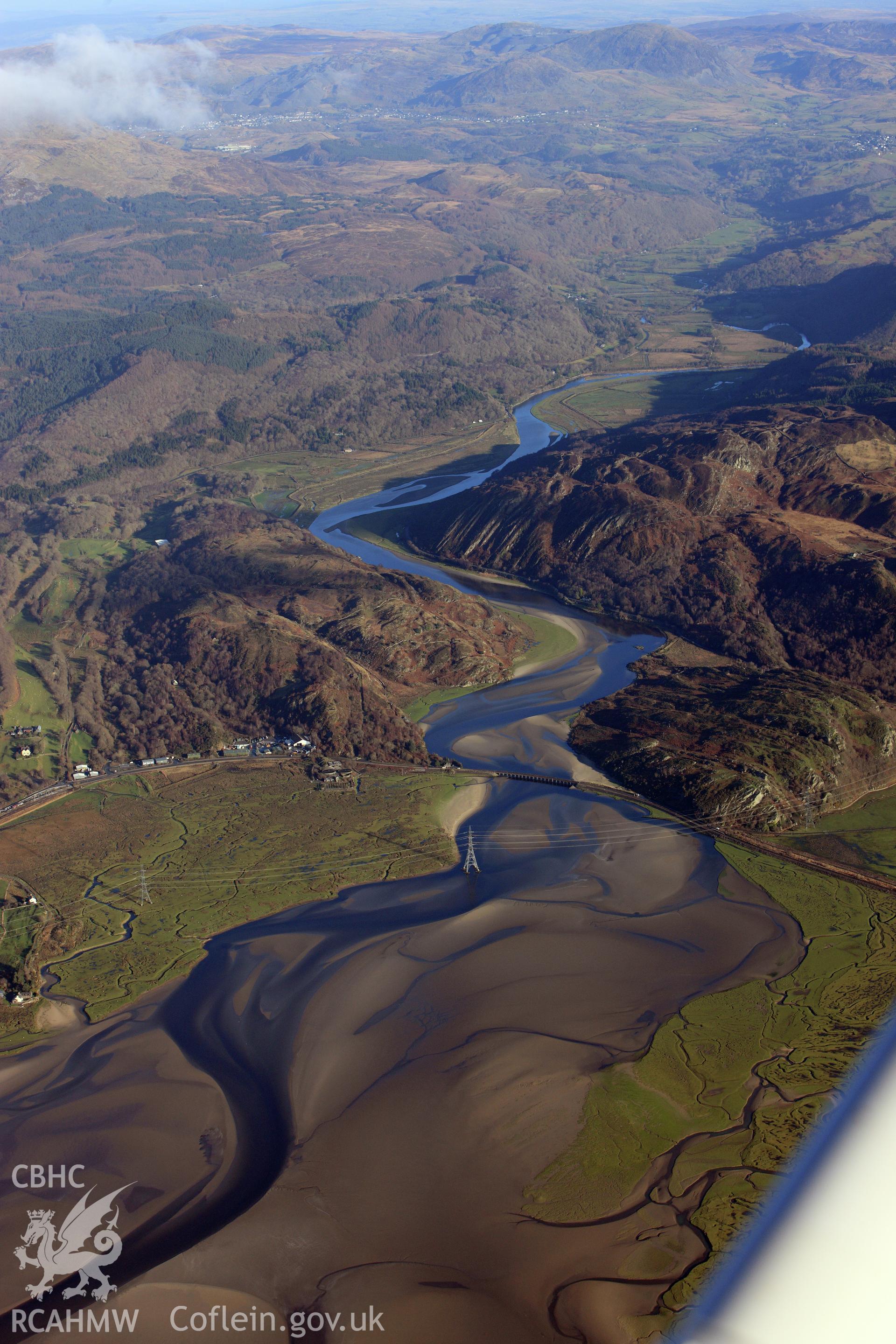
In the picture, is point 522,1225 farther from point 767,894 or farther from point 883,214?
point 883,214

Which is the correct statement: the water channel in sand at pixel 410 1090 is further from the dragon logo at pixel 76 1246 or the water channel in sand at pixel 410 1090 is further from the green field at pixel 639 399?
the green field at pixel 639 399

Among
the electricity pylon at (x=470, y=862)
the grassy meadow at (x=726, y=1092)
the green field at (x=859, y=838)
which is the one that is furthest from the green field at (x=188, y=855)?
the green field at (x=859, y=838)

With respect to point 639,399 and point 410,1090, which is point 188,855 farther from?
point 639,399

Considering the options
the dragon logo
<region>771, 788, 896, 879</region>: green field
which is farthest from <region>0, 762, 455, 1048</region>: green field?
<region>771, 788, 896, 879</region>: green field

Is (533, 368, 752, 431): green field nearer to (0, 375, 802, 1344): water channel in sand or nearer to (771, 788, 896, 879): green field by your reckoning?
(771, 788, 896, 879): green field

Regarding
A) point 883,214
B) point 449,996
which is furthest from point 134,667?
point 883,214

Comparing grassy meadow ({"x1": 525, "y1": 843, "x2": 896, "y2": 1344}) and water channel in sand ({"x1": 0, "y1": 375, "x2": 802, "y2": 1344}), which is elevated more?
grassy meadow ({"x1": 525, "y1": 843, "x2": 896, "y2": 1344})
